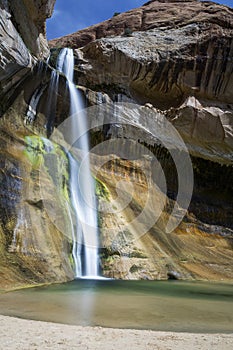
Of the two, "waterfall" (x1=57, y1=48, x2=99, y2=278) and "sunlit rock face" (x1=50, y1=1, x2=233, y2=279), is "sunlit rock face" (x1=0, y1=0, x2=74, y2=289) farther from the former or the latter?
"sunlit rock face" (x1=50, y1=1, x2=233, y2=279)

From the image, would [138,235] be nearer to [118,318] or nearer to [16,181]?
[16,181]

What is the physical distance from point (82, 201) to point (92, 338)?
1359cm

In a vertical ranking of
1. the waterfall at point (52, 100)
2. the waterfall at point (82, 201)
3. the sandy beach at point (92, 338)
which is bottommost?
the sandy beach at point (92, 338)

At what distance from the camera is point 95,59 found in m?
32.0

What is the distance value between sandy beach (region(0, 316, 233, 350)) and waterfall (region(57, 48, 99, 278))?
9.40 m

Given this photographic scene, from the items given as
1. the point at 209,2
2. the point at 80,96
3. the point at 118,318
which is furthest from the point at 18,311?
the point at 209,2

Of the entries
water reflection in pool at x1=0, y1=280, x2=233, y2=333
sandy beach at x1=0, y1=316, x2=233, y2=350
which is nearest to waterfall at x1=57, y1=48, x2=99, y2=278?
water reflection in pool at x1=0, y1=280, x2=233, y2=333

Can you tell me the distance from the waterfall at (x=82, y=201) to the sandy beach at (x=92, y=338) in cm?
940

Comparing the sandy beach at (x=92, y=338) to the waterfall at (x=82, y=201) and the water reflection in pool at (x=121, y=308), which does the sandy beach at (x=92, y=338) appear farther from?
the waterfall at (x=82, y=201)

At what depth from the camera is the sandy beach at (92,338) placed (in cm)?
517

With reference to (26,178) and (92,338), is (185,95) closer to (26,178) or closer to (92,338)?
(26,178)

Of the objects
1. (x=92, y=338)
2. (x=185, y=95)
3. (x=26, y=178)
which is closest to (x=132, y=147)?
(x=185, y=95)

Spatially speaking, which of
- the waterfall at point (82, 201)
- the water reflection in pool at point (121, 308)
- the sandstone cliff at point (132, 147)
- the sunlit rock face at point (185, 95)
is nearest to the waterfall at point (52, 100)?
the sandstone cliff at point (132, 147)

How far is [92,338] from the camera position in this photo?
5641mm
